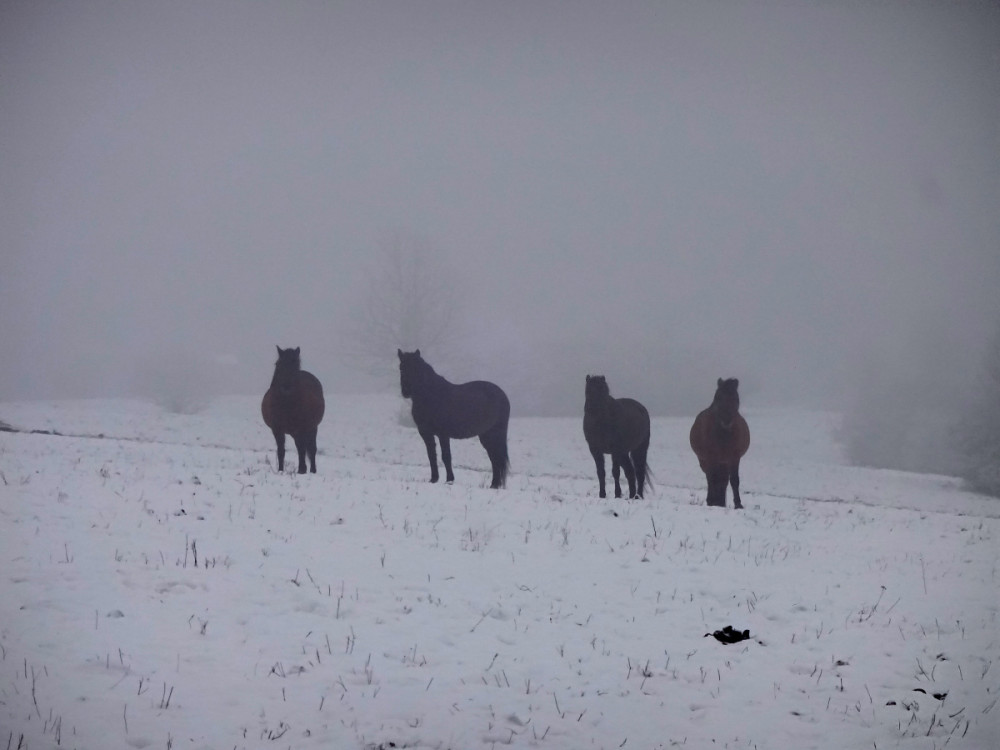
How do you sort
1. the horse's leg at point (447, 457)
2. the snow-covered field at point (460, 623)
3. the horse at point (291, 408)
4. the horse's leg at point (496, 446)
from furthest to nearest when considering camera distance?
the horse's leg at point (496, 446) → the horse at point (291, 408) → the horse's leg at point (447, 457) → the snow-covered field at point (460, 623)

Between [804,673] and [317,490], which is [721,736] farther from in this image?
[317,490]

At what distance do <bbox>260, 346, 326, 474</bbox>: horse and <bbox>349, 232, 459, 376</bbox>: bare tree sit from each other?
74.8ft

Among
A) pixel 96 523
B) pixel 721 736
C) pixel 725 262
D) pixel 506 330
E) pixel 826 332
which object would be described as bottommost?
pixel 721 736

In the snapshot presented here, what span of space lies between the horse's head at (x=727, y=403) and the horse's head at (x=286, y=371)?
31.8 ft

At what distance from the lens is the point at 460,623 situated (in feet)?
23.2

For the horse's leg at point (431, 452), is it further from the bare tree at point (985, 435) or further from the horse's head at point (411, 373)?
the bare tree at point (985, 435)

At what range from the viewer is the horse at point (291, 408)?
15781 mm

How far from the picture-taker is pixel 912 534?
13055 mm

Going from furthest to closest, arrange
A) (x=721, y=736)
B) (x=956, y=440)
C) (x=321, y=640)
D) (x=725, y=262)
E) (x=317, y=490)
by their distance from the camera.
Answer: (x=725, y=262) < (x=956, y=440) < (x=317, y=490) < (x=321, y=640) < (x=721, y=736)

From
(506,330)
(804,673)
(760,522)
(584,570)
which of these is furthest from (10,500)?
(506,330)

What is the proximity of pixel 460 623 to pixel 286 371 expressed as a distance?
1015cm

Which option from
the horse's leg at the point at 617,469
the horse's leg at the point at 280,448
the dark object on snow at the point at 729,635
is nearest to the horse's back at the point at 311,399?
the horse's leg at the point at 280,448

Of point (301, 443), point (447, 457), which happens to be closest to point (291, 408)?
point (301, 443)

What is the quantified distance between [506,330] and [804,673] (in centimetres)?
6106
